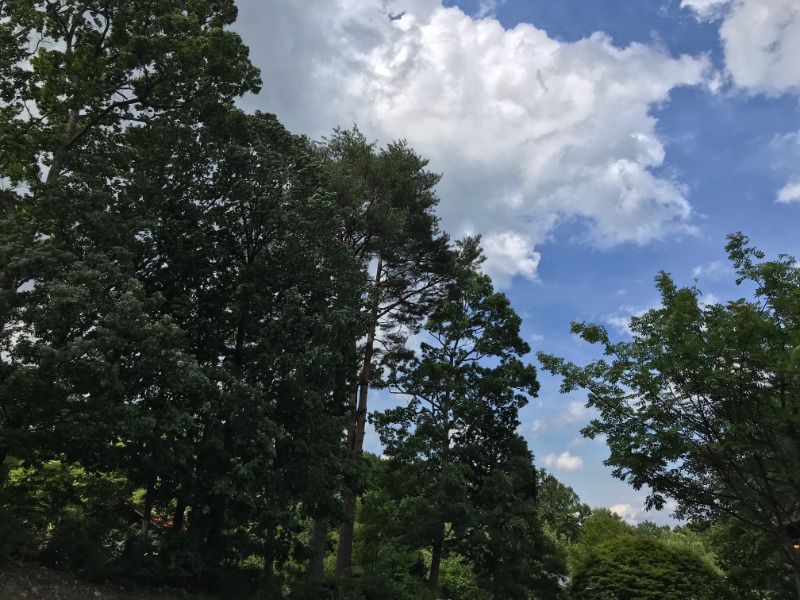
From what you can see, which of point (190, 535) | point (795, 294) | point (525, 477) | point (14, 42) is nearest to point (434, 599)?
point (525, 477)

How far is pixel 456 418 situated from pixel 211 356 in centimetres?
951

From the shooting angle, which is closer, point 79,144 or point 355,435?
point 79,144

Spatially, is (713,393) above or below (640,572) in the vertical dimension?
above

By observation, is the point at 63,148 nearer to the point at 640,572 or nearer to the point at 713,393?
the point at 713,393

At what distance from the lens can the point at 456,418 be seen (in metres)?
20.7

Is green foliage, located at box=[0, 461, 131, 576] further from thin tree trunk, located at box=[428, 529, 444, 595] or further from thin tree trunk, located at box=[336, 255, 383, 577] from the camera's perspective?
thin tree trunk, located at box=[428, 529, 444, 595]

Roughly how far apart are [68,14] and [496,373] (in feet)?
57.2

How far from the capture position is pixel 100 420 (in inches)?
436

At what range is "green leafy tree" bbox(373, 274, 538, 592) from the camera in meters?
18.6

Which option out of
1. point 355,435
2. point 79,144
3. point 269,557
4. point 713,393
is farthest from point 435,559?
point 79,144

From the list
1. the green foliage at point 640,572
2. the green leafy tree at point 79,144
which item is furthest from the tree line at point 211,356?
the green foliage at point 640,572

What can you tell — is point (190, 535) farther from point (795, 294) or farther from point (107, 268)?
point (795, 294)

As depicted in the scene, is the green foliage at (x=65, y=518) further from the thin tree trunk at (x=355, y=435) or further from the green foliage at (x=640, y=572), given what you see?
the green foliage at (x=640, y=572)

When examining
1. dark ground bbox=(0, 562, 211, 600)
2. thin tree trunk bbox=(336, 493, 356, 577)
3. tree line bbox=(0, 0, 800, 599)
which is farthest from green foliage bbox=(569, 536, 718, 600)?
dark ground bbox=(0, 562, 211, 600)
